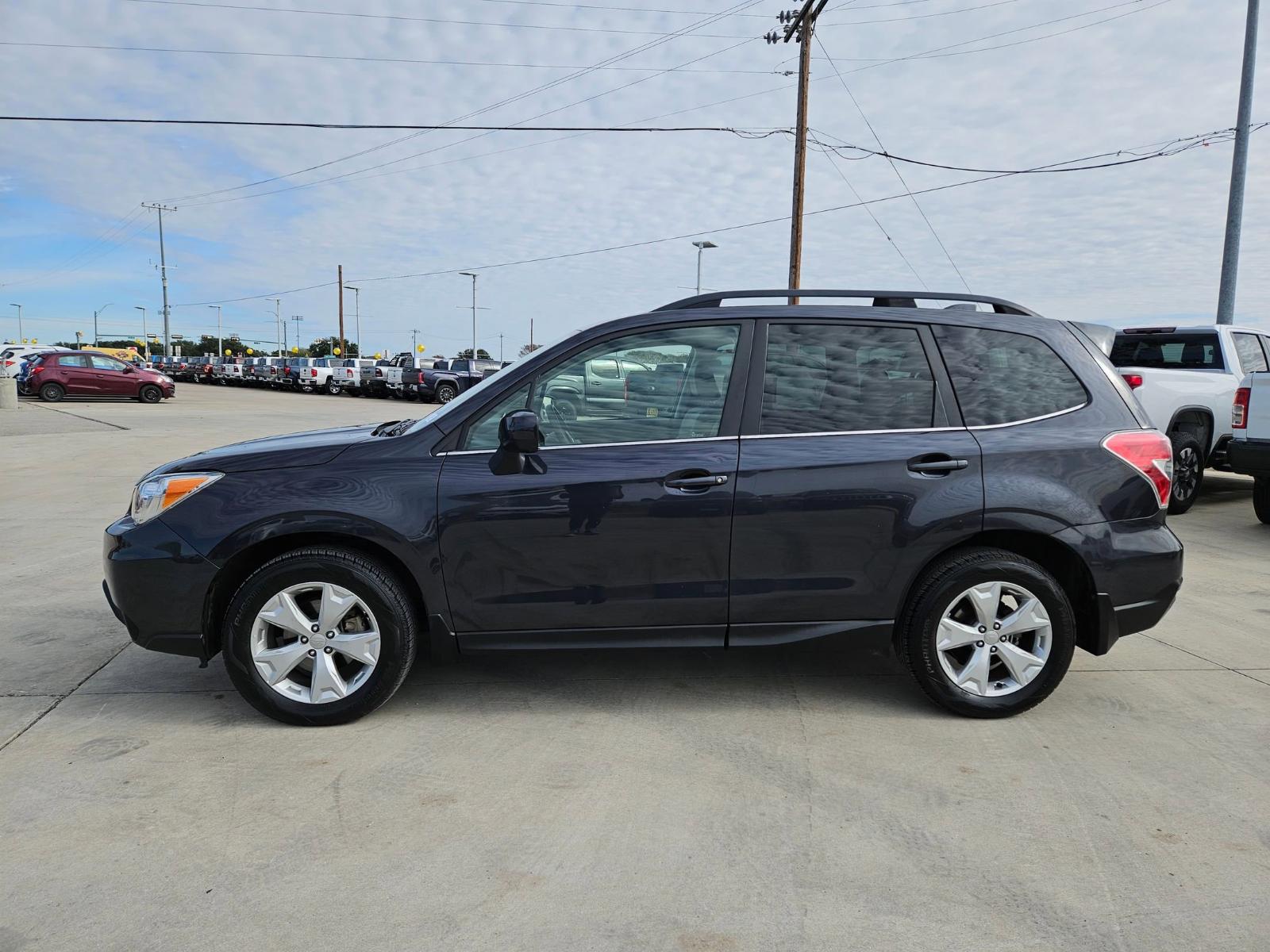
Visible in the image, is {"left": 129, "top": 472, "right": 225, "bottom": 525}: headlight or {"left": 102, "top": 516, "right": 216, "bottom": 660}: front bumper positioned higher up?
{"left": 129, "top": 472, "right": 225, "bottom": 525}: headlight

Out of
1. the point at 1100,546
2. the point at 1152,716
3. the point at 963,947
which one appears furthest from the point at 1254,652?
the point at 963,947

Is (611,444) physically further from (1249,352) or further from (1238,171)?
(1238,171)

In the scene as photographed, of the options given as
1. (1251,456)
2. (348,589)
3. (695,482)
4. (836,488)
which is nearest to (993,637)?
(836,488)

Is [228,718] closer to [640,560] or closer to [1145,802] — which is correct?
[640,560]

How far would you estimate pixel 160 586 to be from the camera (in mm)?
3572

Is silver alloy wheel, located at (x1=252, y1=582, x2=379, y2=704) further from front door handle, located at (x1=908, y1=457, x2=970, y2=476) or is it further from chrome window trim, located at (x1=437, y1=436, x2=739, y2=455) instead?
front door handle, located at (x1=908, y1=457, x2=970, y2=476)

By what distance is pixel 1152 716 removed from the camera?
385 centimetres

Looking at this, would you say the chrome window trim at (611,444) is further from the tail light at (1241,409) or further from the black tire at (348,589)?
the tail light at (1241,409)

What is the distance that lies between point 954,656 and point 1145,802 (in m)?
0.87

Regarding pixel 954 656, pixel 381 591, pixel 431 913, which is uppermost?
pixel 381 591

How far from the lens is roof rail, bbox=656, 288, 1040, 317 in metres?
3.84

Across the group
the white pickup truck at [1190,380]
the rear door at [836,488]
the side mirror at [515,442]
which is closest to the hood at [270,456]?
the side mirror at [515,442]

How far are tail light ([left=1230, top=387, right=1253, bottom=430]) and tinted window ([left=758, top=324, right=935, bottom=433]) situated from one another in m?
6.07

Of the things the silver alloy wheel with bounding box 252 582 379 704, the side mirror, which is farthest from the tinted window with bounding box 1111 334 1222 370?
Result: the silver alloy wheel with bounding box 252 582 379 704
